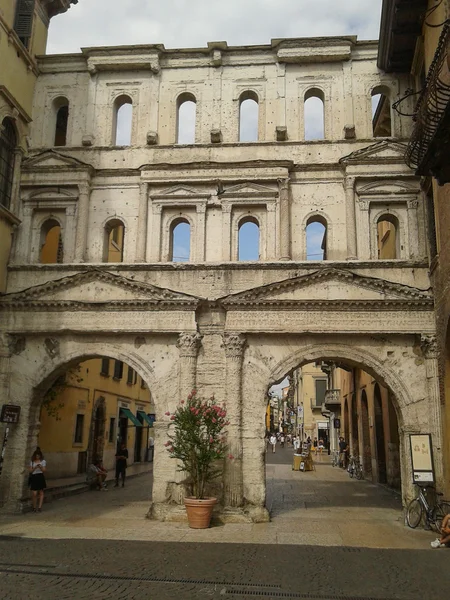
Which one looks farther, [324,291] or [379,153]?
[379,153]

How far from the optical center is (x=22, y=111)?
1919cm

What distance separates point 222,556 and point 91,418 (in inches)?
679

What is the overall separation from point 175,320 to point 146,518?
17.5 feet

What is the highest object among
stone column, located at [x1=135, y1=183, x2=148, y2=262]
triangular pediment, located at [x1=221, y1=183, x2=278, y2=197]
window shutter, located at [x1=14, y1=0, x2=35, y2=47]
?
window shutter, located at [x1=14, y1=0, x2=35, y2=47]

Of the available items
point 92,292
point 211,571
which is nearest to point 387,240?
point 92,292

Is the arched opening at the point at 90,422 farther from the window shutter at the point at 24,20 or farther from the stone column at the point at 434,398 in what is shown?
the window shutter at the point at 24,20

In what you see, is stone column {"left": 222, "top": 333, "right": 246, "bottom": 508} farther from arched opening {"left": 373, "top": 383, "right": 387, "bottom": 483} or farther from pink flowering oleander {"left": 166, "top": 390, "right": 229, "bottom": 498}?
arched opening {"left": 373, "top": 383, "right": 387, "bottom": 483}

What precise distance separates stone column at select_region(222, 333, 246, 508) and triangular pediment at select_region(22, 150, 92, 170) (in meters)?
7.27

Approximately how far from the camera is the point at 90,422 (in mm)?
27484

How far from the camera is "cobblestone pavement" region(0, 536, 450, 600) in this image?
8.98 m

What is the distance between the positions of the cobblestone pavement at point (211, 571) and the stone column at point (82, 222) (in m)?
8.42

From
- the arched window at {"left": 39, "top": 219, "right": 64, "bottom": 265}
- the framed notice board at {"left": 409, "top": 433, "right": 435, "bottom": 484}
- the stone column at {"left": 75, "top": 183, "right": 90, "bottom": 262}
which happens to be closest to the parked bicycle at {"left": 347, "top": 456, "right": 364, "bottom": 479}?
the framed notice board at {"left": 409, "top": 433, "right": 435, "bottom": 484}

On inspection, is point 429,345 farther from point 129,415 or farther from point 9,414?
point 129,415

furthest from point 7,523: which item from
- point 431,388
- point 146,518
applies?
point 431,388
